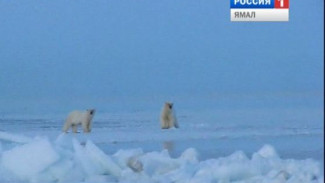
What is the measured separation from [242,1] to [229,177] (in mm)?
2204

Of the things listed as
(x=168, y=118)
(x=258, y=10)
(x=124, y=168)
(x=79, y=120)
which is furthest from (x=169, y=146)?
(x=79, y=120)

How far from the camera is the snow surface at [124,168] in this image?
27.0ft

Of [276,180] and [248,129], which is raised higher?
[248,129]

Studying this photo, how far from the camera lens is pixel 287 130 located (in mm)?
15859

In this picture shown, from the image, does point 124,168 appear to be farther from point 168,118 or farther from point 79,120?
point 79,120

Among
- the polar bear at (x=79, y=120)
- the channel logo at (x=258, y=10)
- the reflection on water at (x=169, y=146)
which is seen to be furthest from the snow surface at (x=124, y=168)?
the polar bear at (x=79, y=120)

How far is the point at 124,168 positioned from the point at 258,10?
2.09 m

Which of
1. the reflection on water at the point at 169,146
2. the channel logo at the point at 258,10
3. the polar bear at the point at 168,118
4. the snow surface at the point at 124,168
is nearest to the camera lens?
the snow surface at the point at 124,168

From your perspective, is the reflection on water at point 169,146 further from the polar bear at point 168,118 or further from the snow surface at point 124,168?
the polar bear at point 168,118

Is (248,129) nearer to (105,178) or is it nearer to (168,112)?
(168,112)

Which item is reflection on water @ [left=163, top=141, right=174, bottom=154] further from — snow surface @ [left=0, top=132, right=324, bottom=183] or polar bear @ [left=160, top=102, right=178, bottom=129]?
polar bear @ [left=160, top=102, right=178, bottom=129]

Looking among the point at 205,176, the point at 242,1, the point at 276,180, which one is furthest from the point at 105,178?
the point at 242,1

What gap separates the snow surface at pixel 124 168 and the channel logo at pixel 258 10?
1.42 meters

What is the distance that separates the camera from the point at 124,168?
28.4 ft
